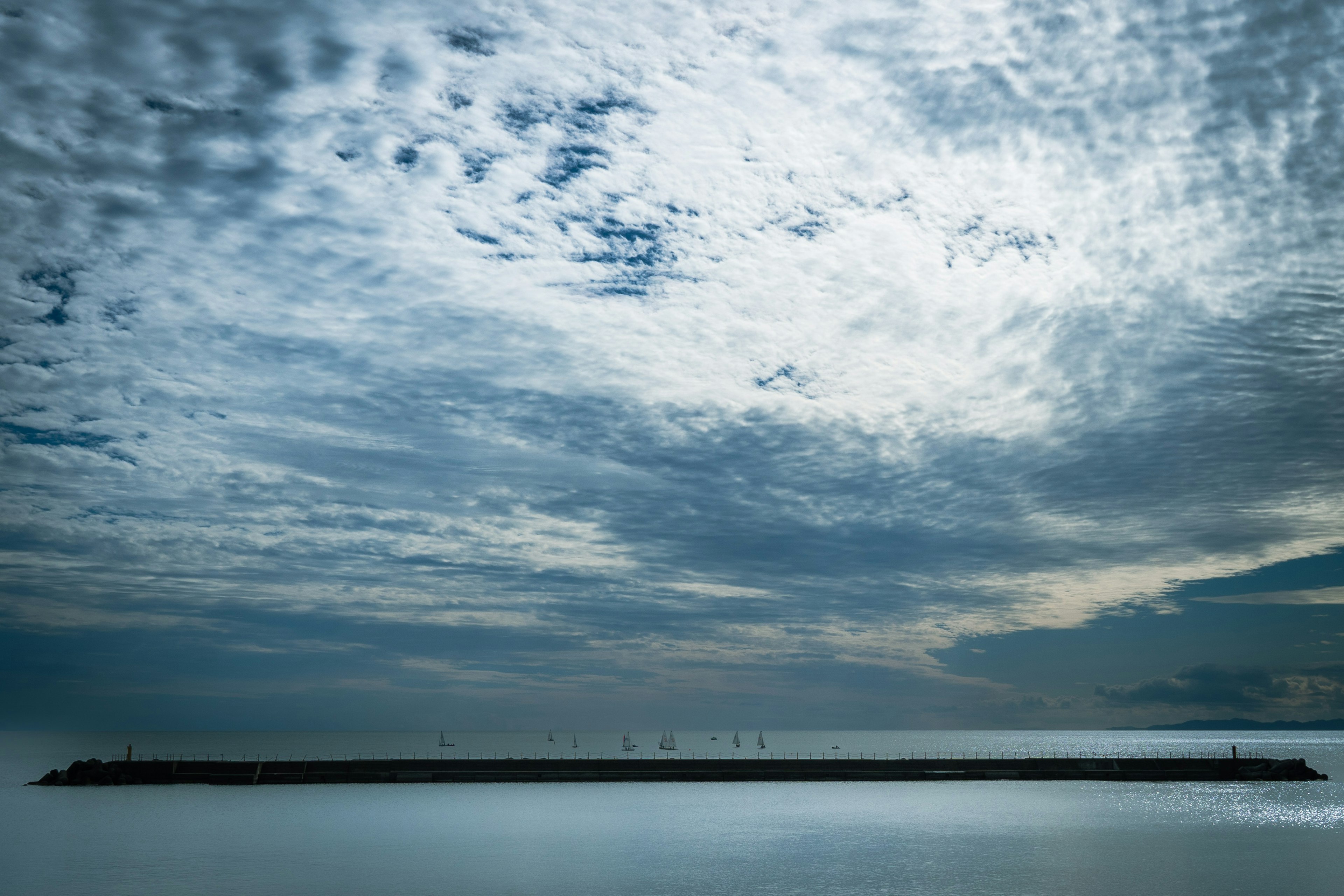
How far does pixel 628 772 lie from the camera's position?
131875 millimetres

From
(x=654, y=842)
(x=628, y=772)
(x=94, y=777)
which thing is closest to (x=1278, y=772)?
(x=628, y=772)

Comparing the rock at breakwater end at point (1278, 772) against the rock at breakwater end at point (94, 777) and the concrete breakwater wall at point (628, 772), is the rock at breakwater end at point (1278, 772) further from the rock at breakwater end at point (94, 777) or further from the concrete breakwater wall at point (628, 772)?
the rock at breakwater end at point (94, 777)

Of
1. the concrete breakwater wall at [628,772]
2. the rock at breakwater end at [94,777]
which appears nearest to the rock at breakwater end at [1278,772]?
the concrete breakwater wall at [628,772]

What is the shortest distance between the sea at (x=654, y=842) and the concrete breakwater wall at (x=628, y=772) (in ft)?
7.19

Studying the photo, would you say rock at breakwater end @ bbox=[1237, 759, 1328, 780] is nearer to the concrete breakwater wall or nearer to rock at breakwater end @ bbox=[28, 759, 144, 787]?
the concrete breakwater wall

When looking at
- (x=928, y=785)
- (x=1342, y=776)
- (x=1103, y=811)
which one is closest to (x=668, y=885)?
(x=1103, y=811)

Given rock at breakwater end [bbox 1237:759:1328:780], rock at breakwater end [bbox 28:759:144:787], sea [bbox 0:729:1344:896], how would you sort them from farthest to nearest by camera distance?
rock at breakwater end [bbox 1237:759:1328:780] < rock at breakwater end [bbox 28:759:144:787] < sea [bbox 0:729:1344:896]

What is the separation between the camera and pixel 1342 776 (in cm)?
16512

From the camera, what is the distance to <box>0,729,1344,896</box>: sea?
61.1m

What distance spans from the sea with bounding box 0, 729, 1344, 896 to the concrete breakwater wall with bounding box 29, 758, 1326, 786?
2193mm

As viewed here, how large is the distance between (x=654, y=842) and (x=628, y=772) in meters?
54.7

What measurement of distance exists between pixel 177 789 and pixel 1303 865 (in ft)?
394

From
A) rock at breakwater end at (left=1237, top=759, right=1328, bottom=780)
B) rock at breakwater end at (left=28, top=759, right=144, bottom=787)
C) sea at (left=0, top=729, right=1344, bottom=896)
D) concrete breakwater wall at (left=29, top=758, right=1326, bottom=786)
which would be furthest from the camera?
rock at breakwater end at (left=1237, top=759, right=1328, bottom=780)

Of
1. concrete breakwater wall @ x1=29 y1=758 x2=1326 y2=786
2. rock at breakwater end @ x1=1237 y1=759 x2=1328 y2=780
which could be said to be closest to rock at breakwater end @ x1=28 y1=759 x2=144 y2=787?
concrete breakwater wall @ x1=29 y1=758 x2=1326 y2=786
